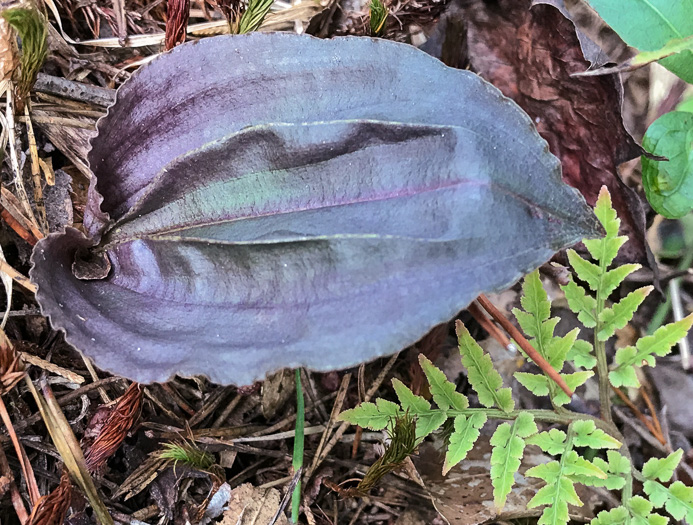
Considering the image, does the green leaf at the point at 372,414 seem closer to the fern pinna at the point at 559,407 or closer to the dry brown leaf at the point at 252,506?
the fern pinna at the point at 559,407

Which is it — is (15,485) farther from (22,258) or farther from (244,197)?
(244,197)

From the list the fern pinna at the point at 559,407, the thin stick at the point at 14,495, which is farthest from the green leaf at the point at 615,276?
the thin stick at the point at 14,495

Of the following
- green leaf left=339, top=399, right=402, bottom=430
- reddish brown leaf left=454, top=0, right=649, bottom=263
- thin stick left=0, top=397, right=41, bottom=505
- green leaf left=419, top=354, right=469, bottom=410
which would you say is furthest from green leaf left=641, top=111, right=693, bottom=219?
thin stick left=0, top=397, right=41, bottom=505

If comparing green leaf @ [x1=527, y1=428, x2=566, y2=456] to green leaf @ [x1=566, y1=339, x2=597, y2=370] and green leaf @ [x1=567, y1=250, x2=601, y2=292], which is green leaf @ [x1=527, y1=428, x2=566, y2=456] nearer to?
green leaf @ [x1=566, y1=339, x2=597, y2=370]

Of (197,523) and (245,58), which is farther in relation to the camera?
(197,523)

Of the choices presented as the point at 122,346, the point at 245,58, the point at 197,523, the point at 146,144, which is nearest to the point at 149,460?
the point at 197,523

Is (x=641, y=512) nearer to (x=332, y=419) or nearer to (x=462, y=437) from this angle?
(x=462, y=437)
